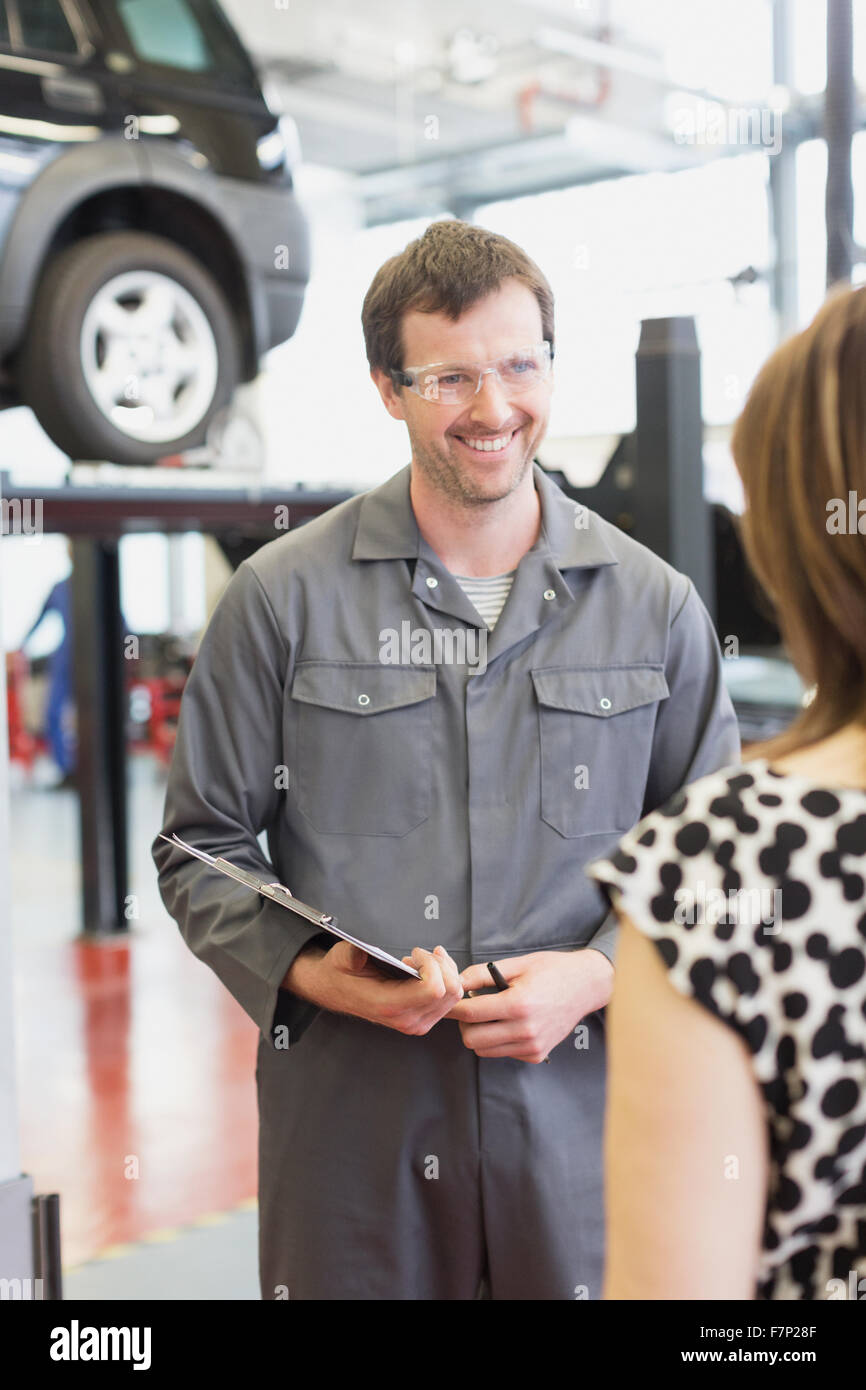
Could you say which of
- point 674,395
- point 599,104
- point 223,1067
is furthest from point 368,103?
point 674,395

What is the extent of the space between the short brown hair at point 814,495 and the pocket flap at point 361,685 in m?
0.75

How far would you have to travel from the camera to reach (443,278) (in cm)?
152

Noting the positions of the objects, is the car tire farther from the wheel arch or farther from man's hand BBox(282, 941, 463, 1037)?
man's hand BBox(282, 941, 463, 1037)

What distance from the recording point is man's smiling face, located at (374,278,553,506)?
152 cm

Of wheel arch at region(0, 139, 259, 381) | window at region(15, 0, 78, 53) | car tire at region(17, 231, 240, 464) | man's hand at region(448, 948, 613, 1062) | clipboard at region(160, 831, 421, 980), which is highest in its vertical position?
window at region(15, 0, 78, 53)

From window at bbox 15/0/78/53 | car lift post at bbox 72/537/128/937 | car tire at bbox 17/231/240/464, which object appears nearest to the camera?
car tire at bbox 17/231/240/464

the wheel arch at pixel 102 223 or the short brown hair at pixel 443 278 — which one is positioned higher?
the wheel arch at pixel 102 223

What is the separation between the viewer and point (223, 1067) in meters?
4.20

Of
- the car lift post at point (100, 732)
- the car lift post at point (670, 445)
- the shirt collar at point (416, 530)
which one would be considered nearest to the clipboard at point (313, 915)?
the shirt collar at point (416, 530)

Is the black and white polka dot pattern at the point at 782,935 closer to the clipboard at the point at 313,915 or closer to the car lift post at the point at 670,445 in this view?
the clipboard at the point at 313,915

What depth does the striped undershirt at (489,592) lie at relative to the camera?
1.62m

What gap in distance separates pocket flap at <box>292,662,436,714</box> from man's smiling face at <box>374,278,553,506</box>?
21 centimetres

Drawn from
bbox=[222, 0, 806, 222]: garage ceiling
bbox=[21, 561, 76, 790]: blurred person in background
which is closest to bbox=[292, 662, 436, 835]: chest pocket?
bbox=[222, 0, 806, 222]: garage ceiling

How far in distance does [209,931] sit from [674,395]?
1272mm
